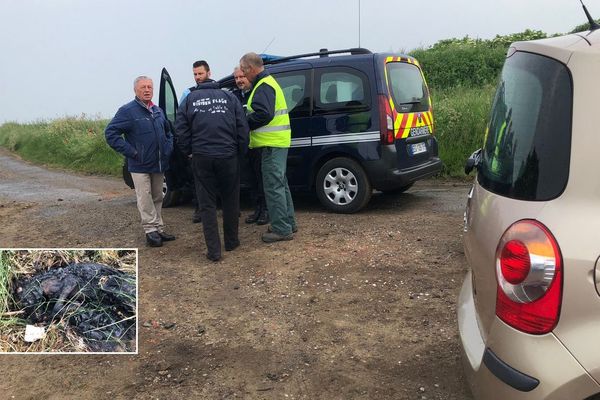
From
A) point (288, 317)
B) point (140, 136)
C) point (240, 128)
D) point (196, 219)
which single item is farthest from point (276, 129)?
point (288, 317)

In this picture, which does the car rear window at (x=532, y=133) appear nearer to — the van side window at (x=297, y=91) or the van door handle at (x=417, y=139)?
the van door handle at (x=417, y=139)

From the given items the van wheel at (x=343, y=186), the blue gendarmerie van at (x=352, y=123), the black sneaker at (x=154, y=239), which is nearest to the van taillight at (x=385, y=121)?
the blue gendarmerie van at (x=352, y=123)

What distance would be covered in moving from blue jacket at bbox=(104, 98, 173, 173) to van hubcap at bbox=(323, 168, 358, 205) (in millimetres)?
2042

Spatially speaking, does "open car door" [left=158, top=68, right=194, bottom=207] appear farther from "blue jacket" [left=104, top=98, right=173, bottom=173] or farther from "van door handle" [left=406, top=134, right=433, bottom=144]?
"van door handle" [left=406, top=134, right=433, bottom=144]

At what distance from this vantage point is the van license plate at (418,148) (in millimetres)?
6789

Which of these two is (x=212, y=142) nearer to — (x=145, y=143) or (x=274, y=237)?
(x=145, y=143)

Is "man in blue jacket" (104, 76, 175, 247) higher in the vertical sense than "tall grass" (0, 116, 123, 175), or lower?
higher

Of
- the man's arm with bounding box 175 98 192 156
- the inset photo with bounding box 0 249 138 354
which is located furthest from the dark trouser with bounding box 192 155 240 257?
the inset photo with bounding box 0 249 138 354

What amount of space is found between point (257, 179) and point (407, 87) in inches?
86.8

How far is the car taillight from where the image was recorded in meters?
1.74

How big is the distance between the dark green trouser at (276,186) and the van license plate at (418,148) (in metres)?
1.88

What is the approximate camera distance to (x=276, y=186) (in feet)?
18.6

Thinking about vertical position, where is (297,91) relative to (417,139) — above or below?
above

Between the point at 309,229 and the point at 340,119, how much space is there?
1436 mm
